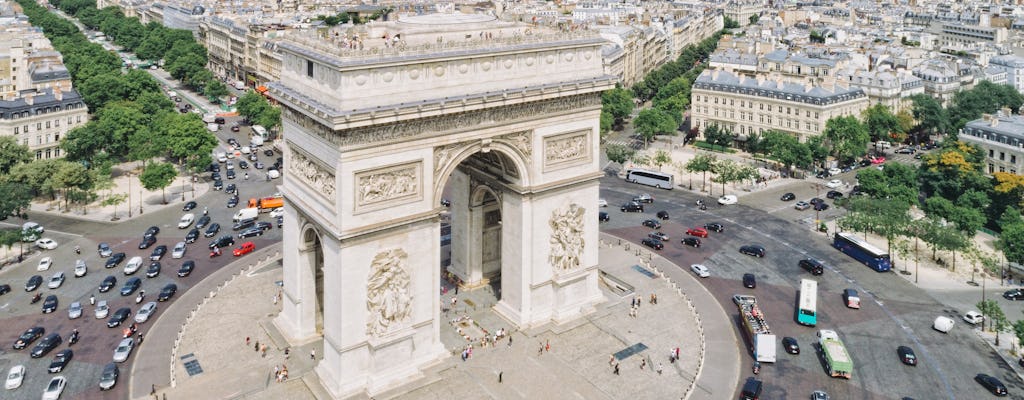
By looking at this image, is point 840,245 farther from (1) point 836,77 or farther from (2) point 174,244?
(2) point 174,244

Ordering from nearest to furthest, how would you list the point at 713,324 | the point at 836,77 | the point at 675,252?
the point at 713,324, the point at 675,252, the point at 836,77

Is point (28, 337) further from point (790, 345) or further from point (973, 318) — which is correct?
point (973, 318)

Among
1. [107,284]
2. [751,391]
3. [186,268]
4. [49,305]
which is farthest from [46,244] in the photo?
[751,391]

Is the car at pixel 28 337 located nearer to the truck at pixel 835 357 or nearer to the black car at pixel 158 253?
the black car at pixel 158 253

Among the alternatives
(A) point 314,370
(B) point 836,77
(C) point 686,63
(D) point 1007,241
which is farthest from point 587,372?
(C) point 686,63

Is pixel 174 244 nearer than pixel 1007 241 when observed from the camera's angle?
No

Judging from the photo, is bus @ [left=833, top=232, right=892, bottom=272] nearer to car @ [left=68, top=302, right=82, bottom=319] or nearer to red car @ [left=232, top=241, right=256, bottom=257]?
red car @ [left=232, top=241, right=256, bottom=257]
